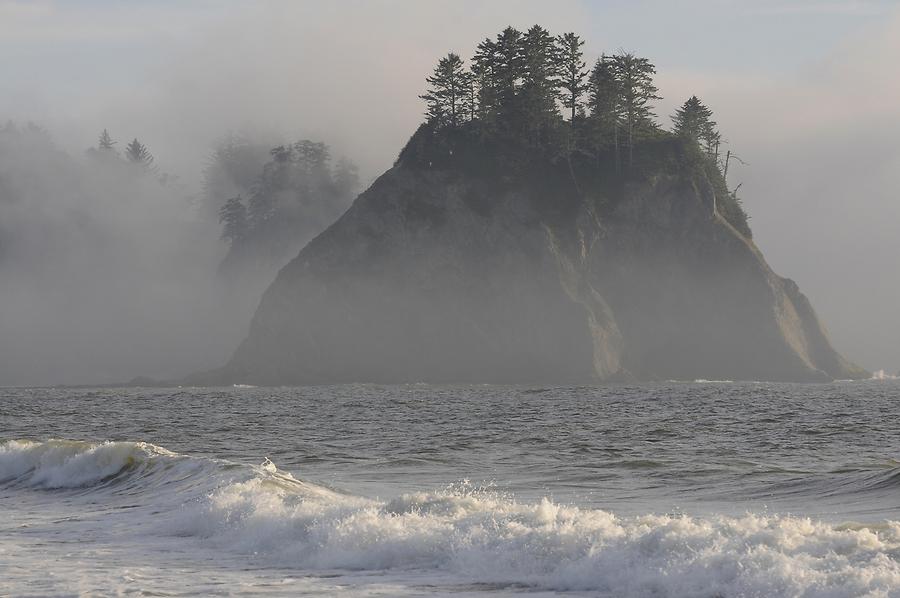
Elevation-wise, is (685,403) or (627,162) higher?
(627,162)

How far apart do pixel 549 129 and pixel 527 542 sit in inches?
4104

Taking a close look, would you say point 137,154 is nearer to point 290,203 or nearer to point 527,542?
point 290,203

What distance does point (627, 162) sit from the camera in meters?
116

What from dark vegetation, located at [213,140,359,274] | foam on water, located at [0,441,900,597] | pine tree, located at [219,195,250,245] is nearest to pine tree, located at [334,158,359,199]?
dark vegetation, located at [213,140,359,274]

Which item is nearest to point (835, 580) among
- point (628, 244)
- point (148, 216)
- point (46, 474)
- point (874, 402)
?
point (46, 474)

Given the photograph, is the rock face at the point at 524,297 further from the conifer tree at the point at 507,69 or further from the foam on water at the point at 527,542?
the foam on water at the point at 527,542

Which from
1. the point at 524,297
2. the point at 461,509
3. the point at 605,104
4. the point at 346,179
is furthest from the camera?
the point at 346,179

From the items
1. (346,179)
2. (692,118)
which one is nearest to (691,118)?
(692,118)

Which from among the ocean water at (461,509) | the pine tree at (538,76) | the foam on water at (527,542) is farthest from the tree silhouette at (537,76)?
the foam on water at (527,542)

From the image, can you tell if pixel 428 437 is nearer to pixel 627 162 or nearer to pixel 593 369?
pixel 593 369

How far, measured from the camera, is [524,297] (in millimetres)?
106500

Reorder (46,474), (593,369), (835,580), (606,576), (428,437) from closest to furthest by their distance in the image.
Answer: (835,580), (606,576), (46,474), (428,437), (593,369)

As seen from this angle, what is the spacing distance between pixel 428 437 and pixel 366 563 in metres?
21.1

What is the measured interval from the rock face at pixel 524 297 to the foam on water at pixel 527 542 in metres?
80.8
